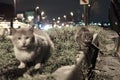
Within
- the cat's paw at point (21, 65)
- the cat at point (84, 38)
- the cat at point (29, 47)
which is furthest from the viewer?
the cat at point (84, 38)

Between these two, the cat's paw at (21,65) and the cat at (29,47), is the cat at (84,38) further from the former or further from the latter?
the cat's paw at (21,65)

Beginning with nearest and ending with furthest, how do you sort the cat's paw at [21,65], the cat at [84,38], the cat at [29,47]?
1. the cat at [29,47]
2. the cat's paw at [21,65]
3. the cat at [84,38]

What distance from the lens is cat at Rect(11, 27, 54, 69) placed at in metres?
6.45

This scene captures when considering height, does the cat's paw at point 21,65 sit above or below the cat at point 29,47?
below

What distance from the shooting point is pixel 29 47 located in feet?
→ 21.8

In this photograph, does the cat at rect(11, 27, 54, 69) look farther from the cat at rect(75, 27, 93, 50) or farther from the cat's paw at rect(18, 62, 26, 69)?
the cat at rect(75, 27, 93, 50)

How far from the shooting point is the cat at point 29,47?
6.45 meters

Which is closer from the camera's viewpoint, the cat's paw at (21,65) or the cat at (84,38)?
the cat's paw at (21,65)

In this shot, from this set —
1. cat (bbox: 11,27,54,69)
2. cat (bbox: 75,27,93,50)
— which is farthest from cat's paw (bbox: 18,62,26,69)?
cat (bbox: 75,27,93,50)

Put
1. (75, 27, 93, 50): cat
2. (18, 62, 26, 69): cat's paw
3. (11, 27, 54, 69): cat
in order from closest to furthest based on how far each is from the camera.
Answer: (11, 27, 54, 69): cat → (18, 62, 26, 69): cat's paw → (75, 27, 93, 50): cat

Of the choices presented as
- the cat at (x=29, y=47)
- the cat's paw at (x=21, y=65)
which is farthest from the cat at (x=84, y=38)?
the cat's paw at (x=21, y=65)

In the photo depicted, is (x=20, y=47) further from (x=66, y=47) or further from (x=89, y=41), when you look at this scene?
(x=66, y=47)

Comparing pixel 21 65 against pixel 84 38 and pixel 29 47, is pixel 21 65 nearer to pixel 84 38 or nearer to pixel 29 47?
pixel 29 47

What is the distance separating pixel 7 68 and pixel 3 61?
65 cm
